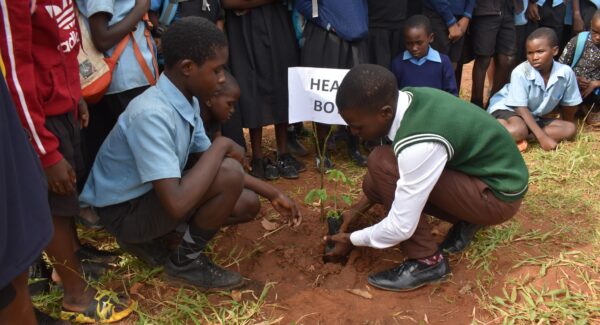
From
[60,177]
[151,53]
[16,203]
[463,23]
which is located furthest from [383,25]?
[16,203]

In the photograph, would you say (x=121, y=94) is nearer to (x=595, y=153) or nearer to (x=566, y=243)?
(x=566, y=243)

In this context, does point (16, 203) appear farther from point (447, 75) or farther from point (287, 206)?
point (447, 75)

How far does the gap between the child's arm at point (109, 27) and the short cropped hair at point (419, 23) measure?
215cm

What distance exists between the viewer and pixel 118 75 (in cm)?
292

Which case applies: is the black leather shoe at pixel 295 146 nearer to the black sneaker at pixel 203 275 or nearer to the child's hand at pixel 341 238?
the child's hand at pixel 341 238

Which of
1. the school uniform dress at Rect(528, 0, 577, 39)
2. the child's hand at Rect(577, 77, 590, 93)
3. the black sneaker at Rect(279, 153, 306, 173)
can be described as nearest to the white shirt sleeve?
the black sneaker at Rect(279, 153, 306, 173)

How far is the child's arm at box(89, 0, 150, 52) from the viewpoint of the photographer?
9.13 feet

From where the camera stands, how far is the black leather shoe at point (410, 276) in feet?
8.55

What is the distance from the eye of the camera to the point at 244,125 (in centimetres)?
387

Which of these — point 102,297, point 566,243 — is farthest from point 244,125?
point 566,243

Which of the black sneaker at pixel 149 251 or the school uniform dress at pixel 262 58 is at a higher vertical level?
the school uniform dress at pixel 262 58

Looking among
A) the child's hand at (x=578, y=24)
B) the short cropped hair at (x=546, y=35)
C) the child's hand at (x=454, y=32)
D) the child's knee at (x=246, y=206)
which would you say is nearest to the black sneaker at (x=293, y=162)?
the child's knee at (x=246, y=206)

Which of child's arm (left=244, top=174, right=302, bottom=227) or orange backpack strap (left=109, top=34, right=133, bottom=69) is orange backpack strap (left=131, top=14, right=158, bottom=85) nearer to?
orange backpack strap (left=109, top=34, right=133, bottom=69)

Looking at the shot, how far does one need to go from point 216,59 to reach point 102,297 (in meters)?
1.26
